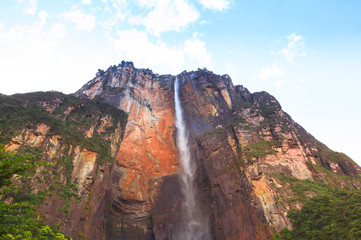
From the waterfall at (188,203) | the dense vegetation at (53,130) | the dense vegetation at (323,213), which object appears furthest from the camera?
the waterfall at (188,203)

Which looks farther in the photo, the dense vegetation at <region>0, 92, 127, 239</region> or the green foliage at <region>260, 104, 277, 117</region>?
the green foliage at <region>260, 104, 277, 117</region>

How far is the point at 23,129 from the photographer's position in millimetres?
23172

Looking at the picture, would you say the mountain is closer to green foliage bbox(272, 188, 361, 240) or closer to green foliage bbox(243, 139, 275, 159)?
green foliage bbox(243, 139, 275, 159)

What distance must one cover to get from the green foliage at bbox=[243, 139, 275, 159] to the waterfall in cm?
1013

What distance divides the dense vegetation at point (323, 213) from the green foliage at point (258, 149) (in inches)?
175

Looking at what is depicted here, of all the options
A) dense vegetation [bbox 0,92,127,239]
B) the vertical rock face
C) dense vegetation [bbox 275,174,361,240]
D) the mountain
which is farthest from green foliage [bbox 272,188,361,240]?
dense vegetation [bbox 0,92,127,239]

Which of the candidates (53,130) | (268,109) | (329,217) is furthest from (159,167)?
(329,217)

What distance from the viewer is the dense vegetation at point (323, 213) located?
57.7 ft

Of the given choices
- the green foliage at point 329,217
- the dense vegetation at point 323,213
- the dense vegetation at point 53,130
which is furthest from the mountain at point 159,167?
the green foliage at point 329,217

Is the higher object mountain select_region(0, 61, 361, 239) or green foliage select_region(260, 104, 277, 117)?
green foliage select_region(260, 104, 277, 117)

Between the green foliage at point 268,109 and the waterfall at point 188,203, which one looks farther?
the green foliage at point 268,109

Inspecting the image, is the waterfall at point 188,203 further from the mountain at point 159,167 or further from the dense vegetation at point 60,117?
the dense vegetation at point 60,117

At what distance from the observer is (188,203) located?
3225 cm

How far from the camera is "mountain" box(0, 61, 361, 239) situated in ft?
74.0
